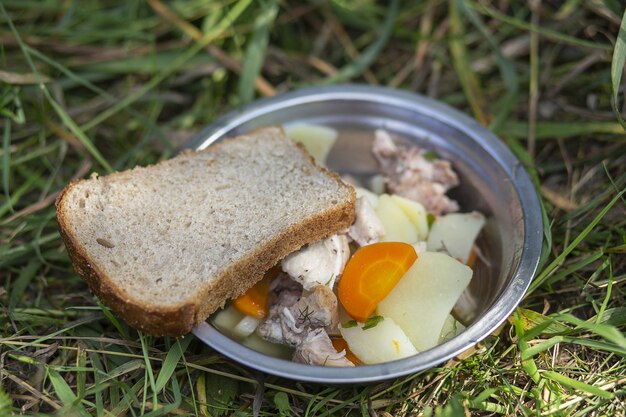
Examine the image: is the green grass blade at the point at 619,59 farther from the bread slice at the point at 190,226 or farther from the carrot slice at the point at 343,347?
the carrot slice at the point at 343,347

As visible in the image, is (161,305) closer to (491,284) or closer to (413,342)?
(413,342)

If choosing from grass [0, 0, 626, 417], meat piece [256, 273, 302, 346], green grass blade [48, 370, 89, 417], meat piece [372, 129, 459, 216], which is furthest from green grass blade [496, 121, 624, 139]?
green grass blade [48, 370, 89, 417]

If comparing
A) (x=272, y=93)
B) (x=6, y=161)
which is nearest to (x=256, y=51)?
(x=272, y=93)

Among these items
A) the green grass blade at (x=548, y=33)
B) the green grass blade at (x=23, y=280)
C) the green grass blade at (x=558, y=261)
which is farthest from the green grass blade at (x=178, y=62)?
the green grass blade at (x=558, y=261)

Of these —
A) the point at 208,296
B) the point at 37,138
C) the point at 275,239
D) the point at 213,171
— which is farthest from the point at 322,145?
the point at 37,138

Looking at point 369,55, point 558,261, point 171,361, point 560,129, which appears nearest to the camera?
point 171,361

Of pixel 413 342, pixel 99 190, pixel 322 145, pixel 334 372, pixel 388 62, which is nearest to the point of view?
pixel 334 372

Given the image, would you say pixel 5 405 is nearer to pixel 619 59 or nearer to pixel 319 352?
pixel 319 352
